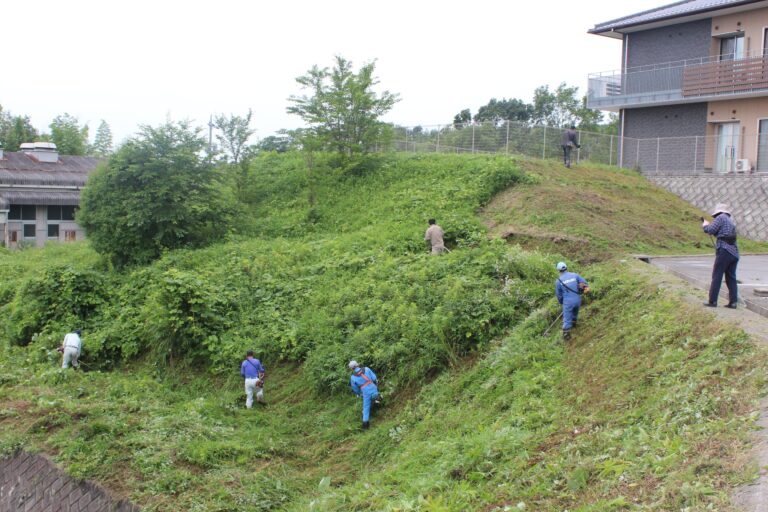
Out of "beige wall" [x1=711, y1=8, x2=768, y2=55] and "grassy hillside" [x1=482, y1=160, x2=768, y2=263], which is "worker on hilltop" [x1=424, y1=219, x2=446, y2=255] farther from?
"beige wall" [x1=711, y1=8, x2=768, y2=55]

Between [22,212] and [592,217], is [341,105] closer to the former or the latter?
[592,217]

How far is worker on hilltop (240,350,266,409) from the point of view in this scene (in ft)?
43.9

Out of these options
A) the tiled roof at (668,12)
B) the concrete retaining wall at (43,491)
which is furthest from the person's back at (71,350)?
the tiled roof at (668,12)

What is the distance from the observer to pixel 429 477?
Result: 8.45 m

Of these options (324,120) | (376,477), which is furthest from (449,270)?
(324,120)

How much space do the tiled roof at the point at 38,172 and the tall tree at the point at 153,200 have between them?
47.1ft

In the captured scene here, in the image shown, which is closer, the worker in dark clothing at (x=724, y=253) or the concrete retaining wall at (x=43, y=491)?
the worker in dark clothing at (x=724, y=253)

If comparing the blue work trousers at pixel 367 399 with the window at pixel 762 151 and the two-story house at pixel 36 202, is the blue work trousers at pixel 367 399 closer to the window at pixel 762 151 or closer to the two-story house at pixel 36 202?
the window at pixel 762 151

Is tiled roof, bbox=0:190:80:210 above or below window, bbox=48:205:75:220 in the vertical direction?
above

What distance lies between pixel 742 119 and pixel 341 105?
13721 mm

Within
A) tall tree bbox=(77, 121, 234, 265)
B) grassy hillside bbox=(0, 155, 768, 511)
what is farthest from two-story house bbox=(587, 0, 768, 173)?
tall tree bbox=(77, 121, 234, 265)

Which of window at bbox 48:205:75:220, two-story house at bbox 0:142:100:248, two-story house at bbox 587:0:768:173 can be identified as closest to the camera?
two-story house at bbox 587:0:768:173

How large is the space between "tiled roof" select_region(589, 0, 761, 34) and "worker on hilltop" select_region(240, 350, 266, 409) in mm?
20376

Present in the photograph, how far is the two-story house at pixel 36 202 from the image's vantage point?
3409 cm
